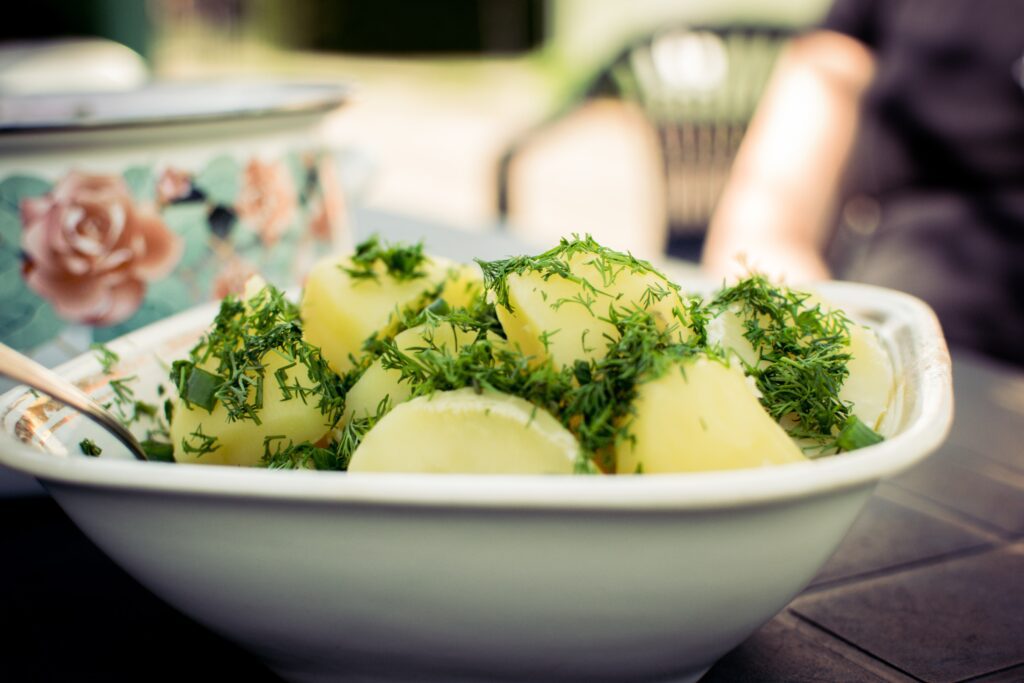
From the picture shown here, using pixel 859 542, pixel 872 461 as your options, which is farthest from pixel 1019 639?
pixel 872 461

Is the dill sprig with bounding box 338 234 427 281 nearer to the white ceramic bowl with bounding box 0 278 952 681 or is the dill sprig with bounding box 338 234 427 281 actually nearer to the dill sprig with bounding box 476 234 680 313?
the dill sprig with bounding box 476 234 680 313

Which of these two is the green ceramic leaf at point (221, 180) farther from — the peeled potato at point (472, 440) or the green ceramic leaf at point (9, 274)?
the peeled potato at point (472, 440)

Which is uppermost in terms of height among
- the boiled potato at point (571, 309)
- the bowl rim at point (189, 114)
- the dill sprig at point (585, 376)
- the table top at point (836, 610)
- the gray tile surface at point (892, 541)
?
the bowl rim at point (189, 114)

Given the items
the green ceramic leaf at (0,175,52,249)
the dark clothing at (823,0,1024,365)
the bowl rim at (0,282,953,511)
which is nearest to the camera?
the bowl rim at (0,282,953,511)

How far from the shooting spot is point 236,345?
0.57 meters

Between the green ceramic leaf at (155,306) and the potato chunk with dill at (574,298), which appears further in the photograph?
the green ceramic leaf at (155,306)

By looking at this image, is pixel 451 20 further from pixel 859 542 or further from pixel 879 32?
pixel 859 542

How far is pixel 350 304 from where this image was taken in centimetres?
60

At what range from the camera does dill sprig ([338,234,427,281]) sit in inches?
24.2

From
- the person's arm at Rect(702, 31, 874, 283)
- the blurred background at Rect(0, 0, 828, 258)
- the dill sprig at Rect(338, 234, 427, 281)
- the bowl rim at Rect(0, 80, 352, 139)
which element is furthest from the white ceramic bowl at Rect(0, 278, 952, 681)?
the person's arm at Rect(702, 31, 874, 283)

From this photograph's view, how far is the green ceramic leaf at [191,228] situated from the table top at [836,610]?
0.69 ft

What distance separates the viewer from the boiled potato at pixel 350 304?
59cm

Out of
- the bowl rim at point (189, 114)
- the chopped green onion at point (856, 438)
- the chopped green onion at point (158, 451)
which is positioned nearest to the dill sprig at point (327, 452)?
the chopped green onion at point (158, 451)

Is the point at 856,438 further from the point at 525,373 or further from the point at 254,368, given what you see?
the point at 254,368
